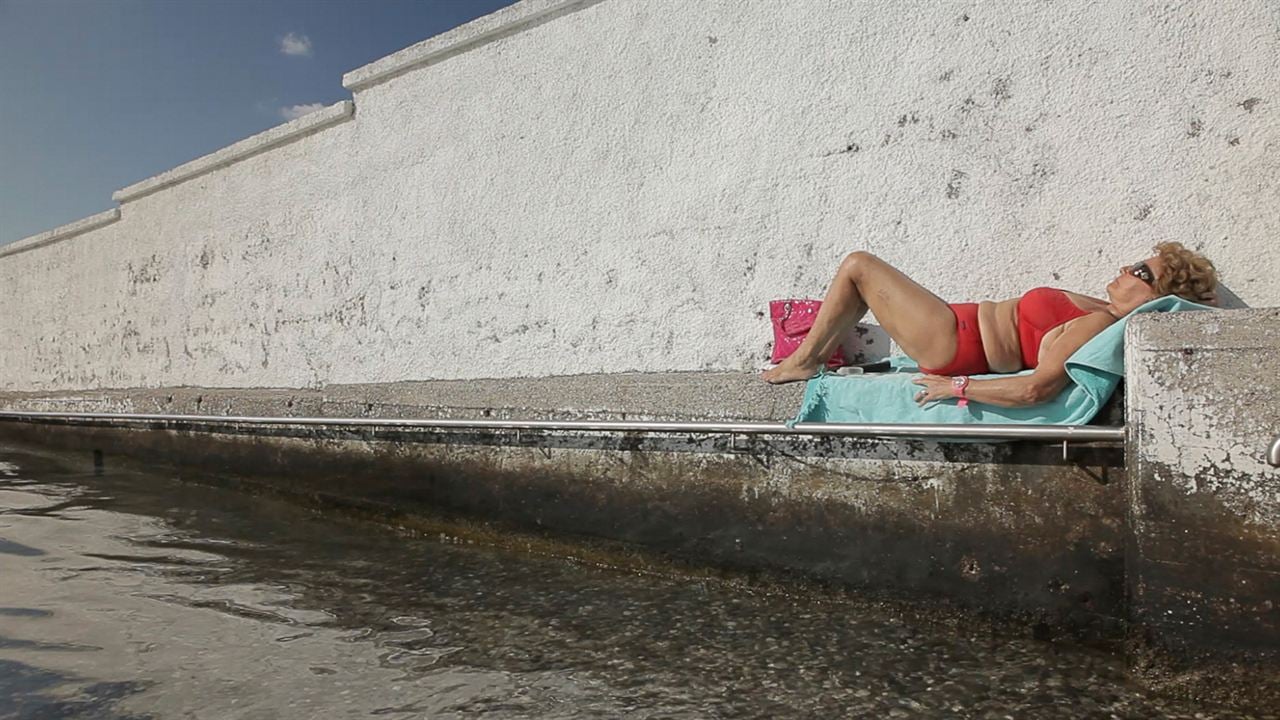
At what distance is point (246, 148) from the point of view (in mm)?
7344

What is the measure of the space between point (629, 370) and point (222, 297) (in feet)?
16.1

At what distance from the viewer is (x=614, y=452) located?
3.75m

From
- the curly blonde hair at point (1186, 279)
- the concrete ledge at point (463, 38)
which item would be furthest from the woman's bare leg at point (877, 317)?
the concrete ledge at point (463, 38)

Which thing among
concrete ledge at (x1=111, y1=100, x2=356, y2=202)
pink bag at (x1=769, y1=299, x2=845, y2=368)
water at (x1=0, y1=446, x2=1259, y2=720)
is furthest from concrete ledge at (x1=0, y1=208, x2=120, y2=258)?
pink bag at (x1=769, y1=299, x2=845, y2=368)

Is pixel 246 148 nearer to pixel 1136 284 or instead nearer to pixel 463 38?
pixel 463 38

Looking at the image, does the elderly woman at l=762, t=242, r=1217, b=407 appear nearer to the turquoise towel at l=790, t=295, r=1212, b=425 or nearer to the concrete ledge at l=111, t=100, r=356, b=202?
the turquoise towel at l=790, t=295, r=1212, b=425

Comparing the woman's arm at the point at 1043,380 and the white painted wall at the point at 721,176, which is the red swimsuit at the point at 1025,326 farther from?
the white painted wall at the point at 721,176

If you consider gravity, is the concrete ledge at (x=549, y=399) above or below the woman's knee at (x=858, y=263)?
below

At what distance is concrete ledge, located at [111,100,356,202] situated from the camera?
21.2 feet

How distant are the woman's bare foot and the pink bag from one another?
26 cm

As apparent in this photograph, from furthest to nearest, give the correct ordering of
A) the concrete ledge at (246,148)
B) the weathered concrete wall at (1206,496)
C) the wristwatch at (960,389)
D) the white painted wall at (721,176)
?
the concrete ledge at (246,148) → the white painted wall at (721,176) → the wristwatch at (960,389) → the weathered concrete wall at (1206,496)

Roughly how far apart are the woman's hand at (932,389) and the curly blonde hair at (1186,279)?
860 millimetres

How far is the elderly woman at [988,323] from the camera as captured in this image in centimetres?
281

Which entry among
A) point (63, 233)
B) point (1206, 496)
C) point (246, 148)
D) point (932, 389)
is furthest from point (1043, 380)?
point (63, 233)
